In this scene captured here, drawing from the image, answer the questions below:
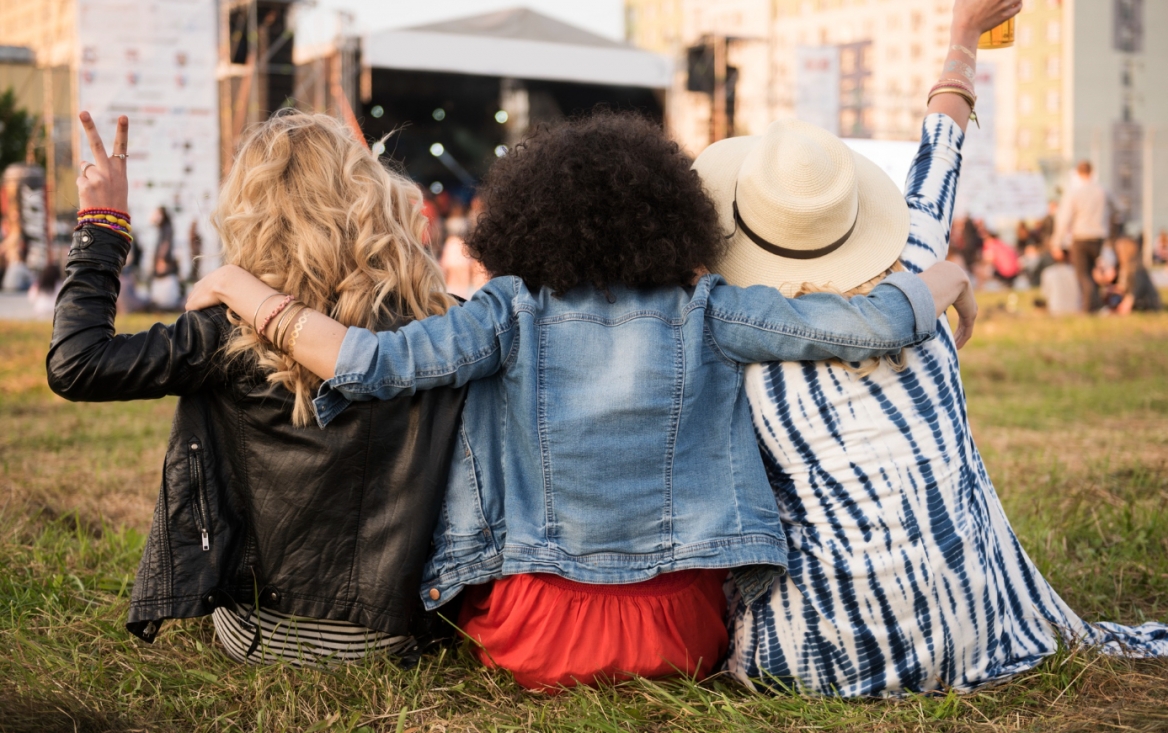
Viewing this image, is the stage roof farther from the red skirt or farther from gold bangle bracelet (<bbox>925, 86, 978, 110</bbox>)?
the red skirt

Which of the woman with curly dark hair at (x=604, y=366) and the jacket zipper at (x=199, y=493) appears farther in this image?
the jacket zipper at (x=199, y=493)

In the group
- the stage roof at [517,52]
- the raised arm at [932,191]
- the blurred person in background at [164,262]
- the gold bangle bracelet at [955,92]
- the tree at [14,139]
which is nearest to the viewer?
the raised arm at [932,191]

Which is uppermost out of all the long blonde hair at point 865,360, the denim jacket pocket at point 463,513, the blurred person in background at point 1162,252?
the blurred person in background at point 1162,252

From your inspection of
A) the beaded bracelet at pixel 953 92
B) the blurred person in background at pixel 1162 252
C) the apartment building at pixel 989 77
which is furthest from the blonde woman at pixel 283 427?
the blurred person in background at pixel 1162 252

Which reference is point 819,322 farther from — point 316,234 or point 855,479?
point 316,234

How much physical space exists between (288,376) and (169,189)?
30.5 ft

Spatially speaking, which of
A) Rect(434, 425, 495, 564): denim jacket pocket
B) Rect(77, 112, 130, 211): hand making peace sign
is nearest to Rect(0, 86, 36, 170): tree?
Rect(77, 112, 130, 211): hand making peace sign

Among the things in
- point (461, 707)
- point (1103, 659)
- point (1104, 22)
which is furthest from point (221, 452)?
point (1104, 22)

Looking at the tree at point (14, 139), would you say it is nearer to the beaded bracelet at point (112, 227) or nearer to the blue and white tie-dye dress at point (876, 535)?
the beaded bracelet at point (112, 227)

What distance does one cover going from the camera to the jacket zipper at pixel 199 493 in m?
1.82

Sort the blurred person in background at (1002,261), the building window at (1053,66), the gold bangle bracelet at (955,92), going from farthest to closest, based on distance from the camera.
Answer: the building window at (1053,66)
the blurred person in background at (1002,261)
the gold bangle bracelet at (955,92)

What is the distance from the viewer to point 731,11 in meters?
58.6

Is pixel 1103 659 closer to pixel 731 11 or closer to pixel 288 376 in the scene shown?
pixel 288 376

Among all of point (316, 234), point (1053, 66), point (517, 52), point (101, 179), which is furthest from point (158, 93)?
point (1053, 66)
